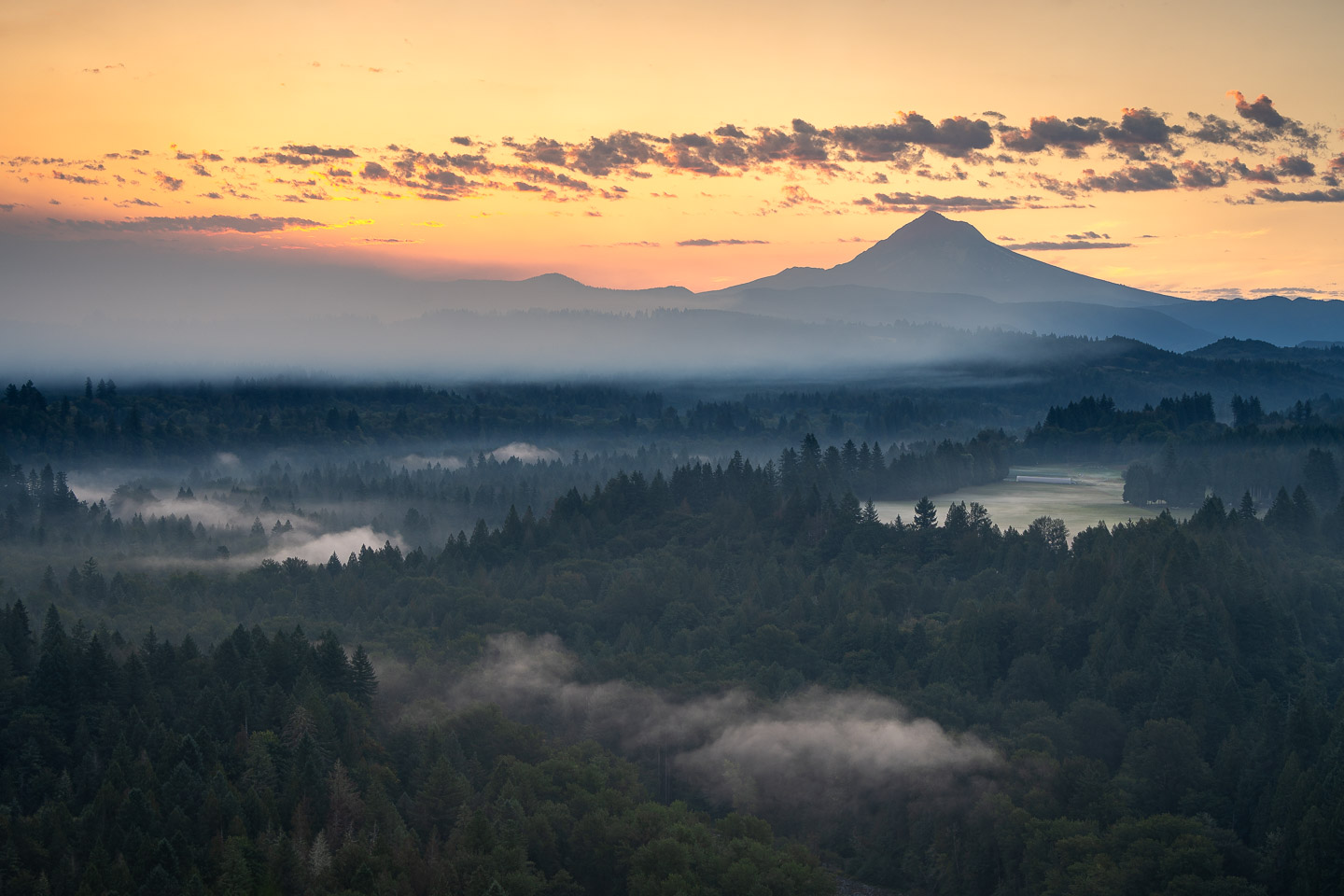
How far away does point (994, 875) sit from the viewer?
11881 cm

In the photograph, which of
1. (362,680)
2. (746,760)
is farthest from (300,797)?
(746,760)

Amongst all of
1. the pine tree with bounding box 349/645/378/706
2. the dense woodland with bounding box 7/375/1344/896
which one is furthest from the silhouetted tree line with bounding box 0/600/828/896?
the dense woodland with bounding box 7/375/1344/896

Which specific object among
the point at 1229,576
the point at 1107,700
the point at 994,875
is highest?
the point at 1229,576

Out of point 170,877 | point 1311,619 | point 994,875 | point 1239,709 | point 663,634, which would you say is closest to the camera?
point 170,877

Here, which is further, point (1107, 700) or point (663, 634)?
point (663, 634)

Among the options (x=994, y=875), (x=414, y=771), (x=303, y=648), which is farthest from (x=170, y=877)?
(x=994, y=875)

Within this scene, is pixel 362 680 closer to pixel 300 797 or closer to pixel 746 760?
pixel 300 797

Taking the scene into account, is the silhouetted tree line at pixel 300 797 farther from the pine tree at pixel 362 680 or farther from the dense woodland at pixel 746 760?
the dense woodland at pixel 746 760

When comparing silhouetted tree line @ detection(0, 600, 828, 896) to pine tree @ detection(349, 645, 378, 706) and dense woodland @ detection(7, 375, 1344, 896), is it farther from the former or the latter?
dense woodland @ detection(7, 375, 1344, 896)

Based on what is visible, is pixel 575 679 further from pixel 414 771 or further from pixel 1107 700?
pixel 1107 700

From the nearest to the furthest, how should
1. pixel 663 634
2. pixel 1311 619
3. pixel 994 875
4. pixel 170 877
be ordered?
pixel 170 877
pixel 994 875
pixel 1311 619
pixel 663 634

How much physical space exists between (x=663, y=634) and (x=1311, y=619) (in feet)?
311

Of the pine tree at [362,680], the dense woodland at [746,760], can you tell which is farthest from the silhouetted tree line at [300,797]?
the dense woodland at [746,760]

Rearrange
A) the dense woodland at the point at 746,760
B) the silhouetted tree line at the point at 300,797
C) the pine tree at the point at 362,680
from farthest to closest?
the pine tree at the point at 362,680, the dense woodland at the point at 746,760, the silhouetted tree line at the point at 300,797
